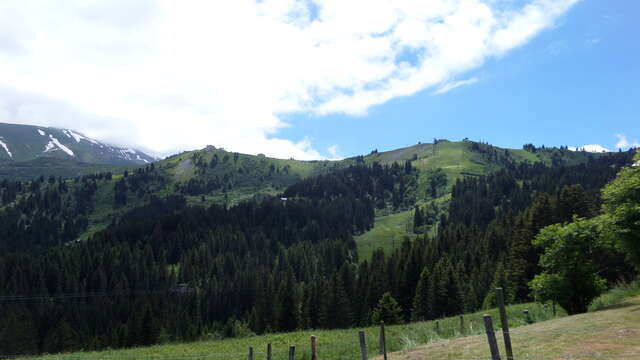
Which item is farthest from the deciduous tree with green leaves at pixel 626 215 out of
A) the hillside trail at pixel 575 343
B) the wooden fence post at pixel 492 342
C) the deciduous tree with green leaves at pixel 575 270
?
the wooden fence post at pixel 492 342

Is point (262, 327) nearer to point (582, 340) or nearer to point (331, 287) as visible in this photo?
point (331, 287)

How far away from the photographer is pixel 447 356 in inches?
933

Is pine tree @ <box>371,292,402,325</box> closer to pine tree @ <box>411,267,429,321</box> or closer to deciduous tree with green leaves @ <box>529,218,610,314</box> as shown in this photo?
pine tree @ <box>411,267,429,321</box>

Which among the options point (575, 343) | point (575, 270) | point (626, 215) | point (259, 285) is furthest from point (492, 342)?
point (259, 285)

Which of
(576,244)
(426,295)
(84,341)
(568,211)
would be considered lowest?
(84,341)

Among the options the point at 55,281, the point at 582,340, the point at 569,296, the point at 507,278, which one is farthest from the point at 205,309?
the point at 582,340

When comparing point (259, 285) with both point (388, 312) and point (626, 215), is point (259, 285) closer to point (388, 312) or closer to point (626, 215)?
point (388, 312)

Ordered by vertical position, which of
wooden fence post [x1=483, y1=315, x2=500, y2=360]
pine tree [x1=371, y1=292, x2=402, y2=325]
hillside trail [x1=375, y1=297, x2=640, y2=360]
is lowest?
pine tree [x1=371, y1=292, x2=402, y2=325]

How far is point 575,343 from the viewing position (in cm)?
2106

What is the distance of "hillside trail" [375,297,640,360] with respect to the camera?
18641 millimetres

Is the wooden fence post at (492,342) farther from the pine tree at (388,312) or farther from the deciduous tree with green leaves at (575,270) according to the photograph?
the pine tree at (388,312)

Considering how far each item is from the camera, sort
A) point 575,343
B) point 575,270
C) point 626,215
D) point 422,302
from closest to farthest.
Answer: point 575,343 → point 626,215 → point 575,270 → point 422,302

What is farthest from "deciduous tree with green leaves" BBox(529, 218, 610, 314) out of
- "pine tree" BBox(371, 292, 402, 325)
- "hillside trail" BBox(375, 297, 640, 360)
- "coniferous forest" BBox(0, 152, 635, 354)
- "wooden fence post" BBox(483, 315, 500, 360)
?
"pine tree" BBox(371, 292, 402, 325)

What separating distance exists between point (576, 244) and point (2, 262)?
614 ft
